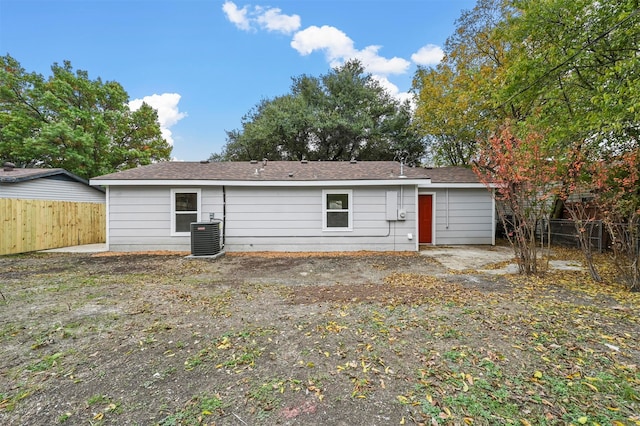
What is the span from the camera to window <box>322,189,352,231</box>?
28.0ft

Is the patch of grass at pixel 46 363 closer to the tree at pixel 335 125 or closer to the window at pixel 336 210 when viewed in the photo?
the window at pixel 336 210

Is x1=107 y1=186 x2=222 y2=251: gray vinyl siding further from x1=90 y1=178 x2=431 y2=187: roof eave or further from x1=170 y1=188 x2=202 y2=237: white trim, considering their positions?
x1=90 y1=178 x2=431 y2=187: roof eave

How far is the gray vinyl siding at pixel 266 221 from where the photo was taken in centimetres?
830

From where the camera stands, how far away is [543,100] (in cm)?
775

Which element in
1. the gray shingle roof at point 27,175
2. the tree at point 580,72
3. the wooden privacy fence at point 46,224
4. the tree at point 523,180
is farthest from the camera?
the gray shingle roof at point 27,175

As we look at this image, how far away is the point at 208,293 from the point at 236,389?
259 centimetres

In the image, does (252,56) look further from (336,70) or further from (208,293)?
(208,293)

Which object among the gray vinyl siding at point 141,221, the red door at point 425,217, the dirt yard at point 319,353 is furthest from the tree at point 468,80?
the gray vinyl siding at point 141,221

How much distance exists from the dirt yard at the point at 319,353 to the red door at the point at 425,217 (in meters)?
4.97

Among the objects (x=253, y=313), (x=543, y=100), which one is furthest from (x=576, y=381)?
(x=543, y=100)

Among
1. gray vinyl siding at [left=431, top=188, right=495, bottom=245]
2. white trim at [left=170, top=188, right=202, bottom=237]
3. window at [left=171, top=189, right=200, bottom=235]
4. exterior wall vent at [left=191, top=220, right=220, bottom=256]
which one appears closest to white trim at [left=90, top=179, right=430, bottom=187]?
white trim at [left=170, top=188, right=202, bottom=237]

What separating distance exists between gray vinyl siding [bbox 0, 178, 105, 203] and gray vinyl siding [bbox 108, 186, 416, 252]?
408 cm

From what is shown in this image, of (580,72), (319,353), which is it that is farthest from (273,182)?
(580,72)

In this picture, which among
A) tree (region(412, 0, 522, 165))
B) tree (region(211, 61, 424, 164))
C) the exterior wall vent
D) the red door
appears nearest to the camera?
the exterior wall vent
